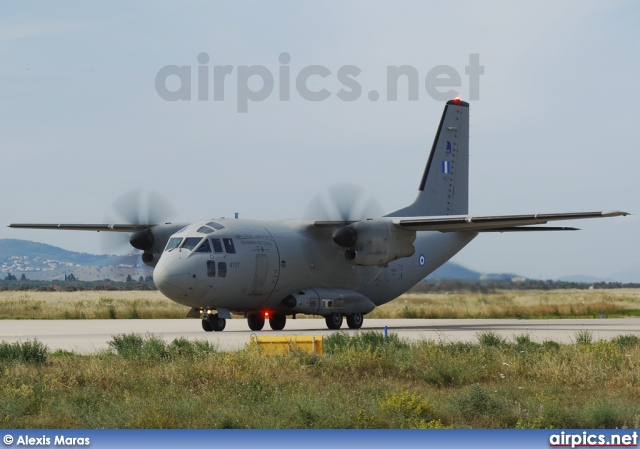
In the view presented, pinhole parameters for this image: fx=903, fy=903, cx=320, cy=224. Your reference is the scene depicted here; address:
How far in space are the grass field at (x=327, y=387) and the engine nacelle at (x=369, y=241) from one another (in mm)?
10017

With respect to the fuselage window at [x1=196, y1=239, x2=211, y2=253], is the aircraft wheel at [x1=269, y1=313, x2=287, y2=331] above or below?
below

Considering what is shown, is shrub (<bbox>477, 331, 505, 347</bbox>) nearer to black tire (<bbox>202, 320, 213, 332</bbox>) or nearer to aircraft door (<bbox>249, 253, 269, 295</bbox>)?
aircraft door (<bbox>249, 253, 269, 295</bbox>)

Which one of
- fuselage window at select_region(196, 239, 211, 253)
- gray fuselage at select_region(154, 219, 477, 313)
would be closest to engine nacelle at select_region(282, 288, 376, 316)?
gray fuselage at select_region(154, 219, 477, 313)

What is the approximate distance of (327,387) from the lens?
576 inches

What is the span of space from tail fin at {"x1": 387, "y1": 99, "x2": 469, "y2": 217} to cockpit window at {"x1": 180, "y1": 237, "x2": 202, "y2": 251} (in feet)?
34.0

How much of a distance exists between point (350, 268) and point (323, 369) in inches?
659

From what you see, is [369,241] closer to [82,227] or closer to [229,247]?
[229,247]

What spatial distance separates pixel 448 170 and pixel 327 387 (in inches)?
967

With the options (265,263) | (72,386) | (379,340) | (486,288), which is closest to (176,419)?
(72,386)

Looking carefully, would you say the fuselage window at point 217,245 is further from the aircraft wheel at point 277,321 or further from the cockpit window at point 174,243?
the aircraft wheel at point 277,321

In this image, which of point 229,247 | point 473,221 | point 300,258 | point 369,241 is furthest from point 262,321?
point 473,221

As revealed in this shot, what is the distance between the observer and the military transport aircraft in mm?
28266

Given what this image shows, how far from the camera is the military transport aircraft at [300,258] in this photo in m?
28.3

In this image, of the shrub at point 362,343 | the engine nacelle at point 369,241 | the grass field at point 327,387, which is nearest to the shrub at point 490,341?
the grass field at point 327,387
